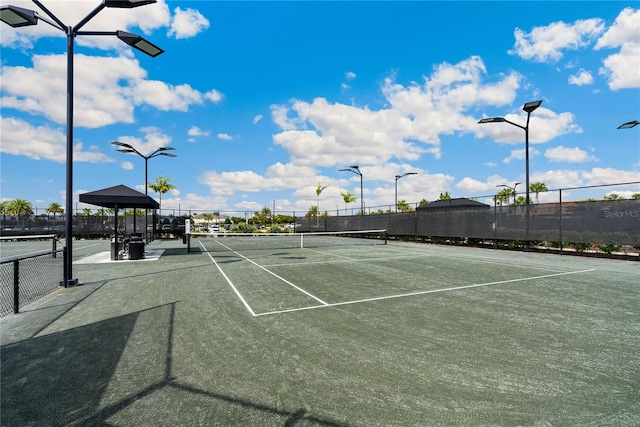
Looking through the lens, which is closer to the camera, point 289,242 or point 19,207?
point 289,242

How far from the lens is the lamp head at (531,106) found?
16608 millimetres

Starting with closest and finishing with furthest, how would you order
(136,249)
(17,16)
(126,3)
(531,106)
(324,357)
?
(324,357) < (17,16) < (126,3) < (136,249) < (531,106)

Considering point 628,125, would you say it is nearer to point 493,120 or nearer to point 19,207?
point 493,120

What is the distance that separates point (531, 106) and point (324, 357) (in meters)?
18.4

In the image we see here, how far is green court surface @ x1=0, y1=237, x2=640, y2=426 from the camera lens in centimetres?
296

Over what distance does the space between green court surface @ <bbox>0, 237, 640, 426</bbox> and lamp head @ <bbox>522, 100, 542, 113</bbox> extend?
11830mm

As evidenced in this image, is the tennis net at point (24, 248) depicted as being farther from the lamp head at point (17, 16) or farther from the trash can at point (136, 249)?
the lamp head at point (17, 16)

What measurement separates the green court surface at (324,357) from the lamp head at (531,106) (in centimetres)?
1183

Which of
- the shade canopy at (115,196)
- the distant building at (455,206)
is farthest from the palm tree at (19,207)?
the distant building at (455,206)

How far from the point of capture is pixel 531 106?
16.8 meters

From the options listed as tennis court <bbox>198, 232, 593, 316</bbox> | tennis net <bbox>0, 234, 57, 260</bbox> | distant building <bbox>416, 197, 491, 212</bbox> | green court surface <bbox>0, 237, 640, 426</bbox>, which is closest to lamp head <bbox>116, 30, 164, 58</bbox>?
tennis net <bbox>0, 234, 57, 260</bbox>

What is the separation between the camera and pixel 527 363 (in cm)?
394

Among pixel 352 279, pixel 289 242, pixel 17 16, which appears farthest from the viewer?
pixel 289 242

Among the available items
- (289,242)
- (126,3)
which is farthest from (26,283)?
(289,242)
